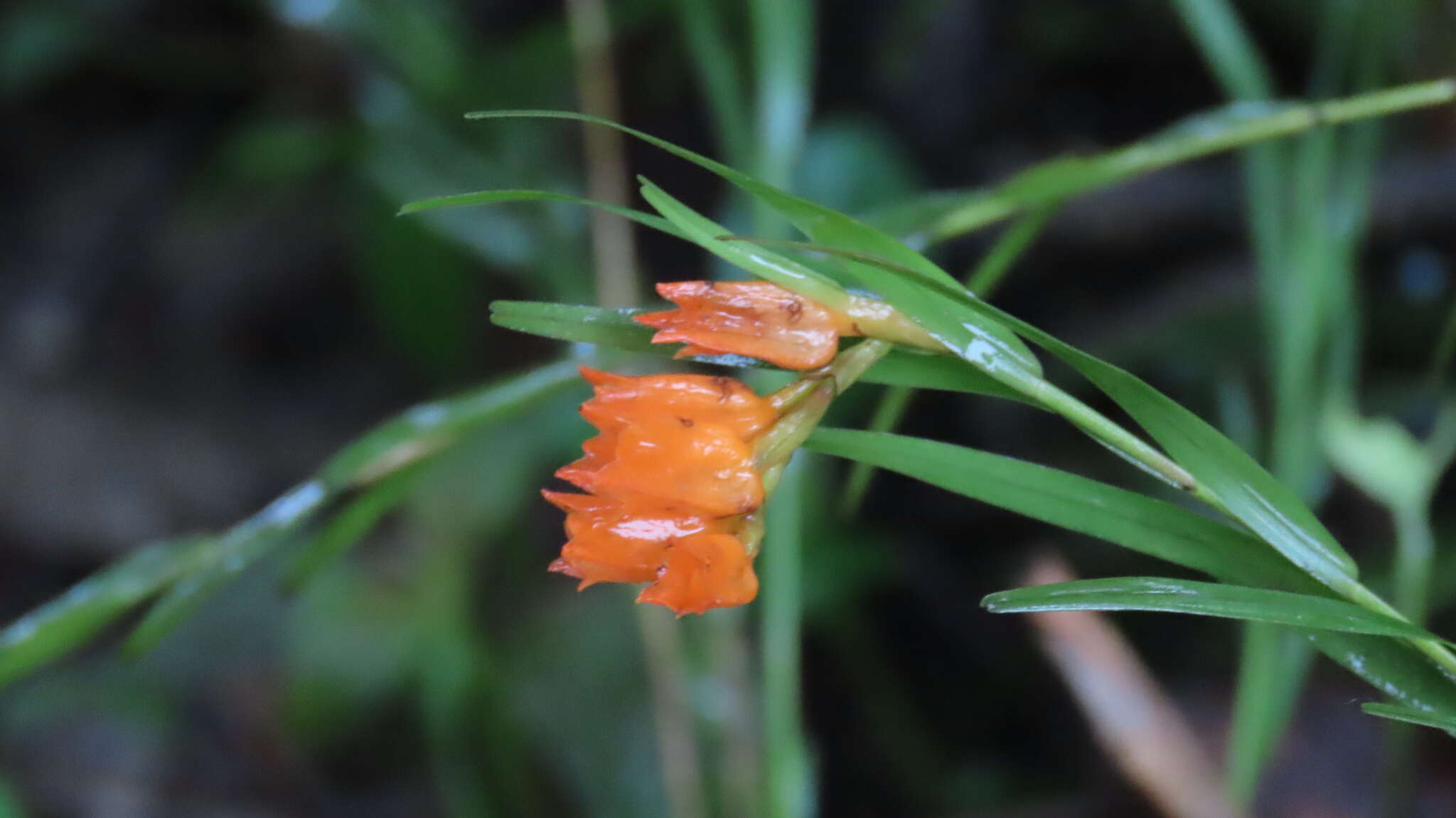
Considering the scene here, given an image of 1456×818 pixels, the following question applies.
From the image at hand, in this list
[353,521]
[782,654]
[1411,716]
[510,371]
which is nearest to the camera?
[1411,716]

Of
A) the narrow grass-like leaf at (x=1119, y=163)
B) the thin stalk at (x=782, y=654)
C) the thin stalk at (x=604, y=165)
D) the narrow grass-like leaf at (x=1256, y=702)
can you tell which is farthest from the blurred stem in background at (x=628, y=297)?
the narrow grass-like leaf at (x=1256, y=702)

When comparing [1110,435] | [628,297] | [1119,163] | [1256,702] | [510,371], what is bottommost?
[1256,702]

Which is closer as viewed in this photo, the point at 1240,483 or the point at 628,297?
the point at 1240,483

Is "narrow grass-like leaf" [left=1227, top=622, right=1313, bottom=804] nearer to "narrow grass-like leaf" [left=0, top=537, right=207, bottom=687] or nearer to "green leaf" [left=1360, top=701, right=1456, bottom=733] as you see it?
"green leaf" [left=1360, top=701, right=1456, bottom=733]

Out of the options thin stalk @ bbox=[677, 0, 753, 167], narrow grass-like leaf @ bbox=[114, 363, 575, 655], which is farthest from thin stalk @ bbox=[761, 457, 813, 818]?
thin stalk @ bbox=[677, 0, 753, 167]

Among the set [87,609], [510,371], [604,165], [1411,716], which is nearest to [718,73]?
[604,165]

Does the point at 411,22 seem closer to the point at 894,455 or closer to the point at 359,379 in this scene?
the point at 359,379

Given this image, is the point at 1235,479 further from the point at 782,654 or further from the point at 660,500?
the point at 782,654
